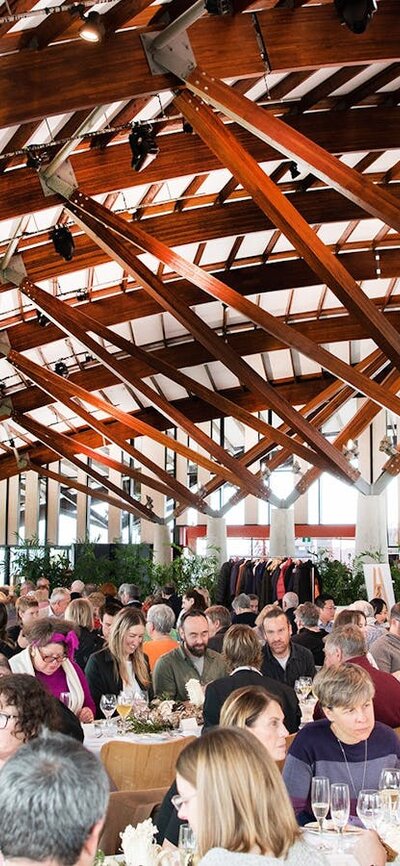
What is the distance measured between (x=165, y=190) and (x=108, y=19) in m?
4.71

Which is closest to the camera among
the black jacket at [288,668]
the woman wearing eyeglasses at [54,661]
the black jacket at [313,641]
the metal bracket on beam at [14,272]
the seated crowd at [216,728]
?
the seated crowd at [216,728]

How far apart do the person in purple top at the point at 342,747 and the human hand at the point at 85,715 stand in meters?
2.35

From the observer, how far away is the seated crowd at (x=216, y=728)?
1987mm

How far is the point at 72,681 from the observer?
20.7 ft

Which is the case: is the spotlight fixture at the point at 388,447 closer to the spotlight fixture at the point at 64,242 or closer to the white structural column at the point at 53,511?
the spotlight fixture at the point at 64,242

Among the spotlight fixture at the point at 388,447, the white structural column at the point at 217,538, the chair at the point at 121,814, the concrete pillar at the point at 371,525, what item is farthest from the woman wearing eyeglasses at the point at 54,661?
the white structural column at the point at 217,538

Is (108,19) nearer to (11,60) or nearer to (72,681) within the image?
(11,60)

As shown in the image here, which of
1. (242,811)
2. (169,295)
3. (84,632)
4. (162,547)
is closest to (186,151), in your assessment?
(169,295)

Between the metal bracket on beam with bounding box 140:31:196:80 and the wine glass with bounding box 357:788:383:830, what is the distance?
6481 mm

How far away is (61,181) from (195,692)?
6164mm

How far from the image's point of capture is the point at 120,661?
23.5ft

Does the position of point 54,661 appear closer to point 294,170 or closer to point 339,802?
point 339,802

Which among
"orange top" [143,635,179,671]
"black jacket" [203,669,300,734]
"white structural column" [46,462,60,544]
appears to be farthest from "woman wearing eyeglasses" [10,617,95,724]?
"white structural column" [46,462,60,544]

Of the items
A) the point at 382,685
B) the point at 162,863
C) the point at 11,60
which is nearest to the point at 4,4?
the point at 11,60
